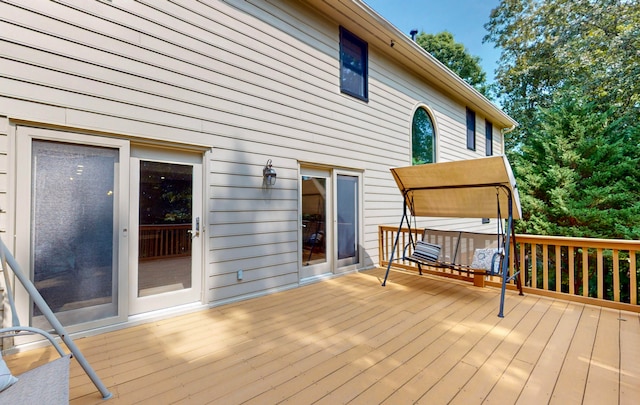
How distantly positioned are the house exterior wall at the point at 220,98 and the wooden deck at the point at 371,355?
3.19 feet

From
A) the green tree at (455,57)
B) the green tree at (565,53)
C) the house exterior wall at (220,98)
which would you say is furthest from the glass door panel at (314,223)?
the green tree at (455,57)

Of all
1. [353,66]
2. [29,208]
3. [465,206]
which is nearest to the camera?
[29,208]

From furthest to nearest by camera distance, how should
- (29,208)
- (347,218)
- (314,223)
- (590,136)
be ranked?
(590,136) < (347,218) < (314,223) < (29,208)

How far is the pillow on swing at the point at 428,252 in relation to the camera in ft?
14.1

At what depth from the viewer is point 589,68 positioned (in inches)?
399

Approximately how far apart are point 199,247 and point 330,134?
2733 millimetres

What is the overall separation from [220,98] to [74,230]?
2.07 m

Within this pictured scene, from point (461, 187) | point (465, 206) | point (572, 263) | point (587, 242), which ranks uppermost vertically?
point (461, 187)

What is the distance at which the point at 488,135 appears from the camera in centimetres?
1006

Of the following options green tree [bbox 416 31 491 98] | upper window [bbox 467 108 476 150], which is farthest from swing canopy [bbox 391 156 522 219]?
green tree [bbox 416 31 491 98]

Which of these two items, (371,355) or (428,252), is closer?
(371,355)

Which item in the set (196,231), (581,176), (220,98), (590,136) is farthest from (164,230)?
(590,136)

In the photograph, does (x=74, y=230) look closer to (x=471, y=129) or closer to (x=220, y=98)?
(x=220, y=98)

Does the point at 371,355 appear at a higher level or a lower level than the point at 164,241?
lower
